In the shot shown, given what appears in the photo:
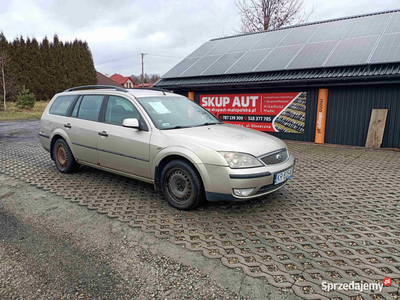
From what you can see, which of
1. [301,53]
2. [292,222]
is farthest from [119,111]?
[301,53]

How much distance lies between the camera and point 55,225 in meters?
3.80

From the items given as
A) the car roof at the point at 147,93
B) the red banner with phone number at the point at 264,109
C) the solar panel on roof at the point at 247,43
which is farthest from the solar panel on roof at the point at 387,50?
the car roof at the point at 147,93

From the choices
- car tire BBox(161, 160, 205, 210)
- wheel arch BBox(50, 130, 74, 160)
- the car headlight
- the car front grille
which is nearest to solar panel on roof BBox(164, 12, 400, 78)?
the car front grille

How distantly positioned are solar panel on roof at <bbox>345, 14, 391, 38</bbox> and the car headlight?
10.5 metres

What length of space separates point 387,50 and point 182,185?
9363 millimetres

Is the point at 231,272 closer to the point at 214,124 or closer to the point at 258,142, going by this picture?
the point at 258,142

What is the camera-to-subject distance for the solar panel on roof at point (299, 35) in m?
12.9

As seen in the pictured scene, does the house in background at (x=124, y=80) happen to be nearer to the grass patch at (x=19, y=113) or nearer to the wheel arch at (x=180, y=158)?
the grass patch at (x=19, y=113)

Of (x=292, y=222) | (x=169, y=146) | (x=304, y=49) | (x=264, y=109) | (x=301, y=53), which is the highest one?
(x=304, y=49)

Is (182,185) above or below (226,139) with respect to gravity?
below

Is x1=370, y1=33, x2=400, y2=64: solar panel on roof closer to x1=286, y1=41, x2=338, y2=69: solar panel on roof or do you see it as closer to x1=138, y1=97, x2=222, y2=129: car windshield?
x1=286, y1=41, x2=338, y2=69: solar panel on roof

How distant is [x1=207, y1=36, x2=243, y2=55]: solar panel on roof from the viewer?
1514 centimetres

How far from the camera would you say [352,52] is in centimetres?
1040

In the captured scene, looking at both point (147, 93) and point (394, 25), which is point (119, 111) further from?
point (394, 25)
